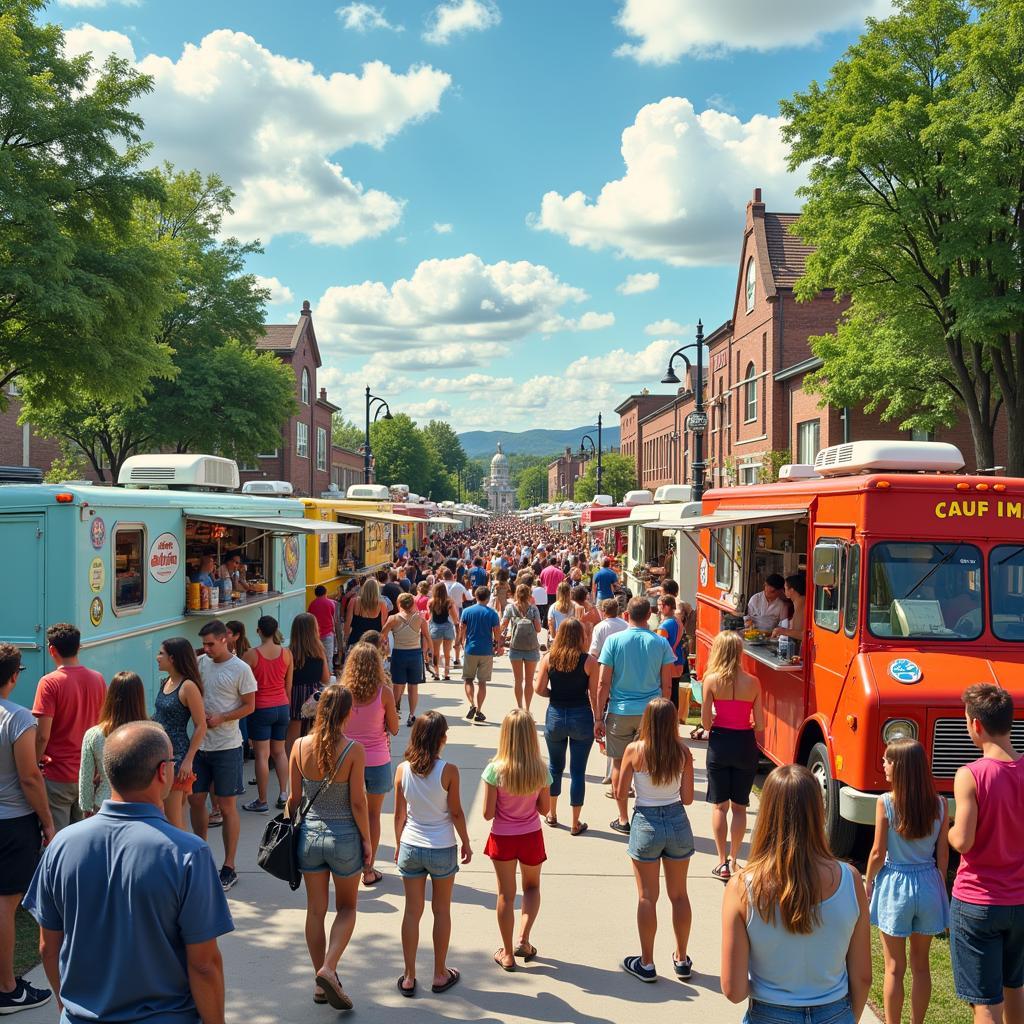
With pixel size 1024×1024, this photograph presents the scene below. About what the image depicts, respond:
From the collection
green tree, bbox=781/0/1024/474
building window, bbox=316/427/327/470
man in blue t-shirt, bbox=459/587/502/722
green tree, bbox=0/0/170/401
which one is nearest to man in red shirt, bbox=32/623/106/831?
man in blue t-shirt, bbox=459/587/502/722

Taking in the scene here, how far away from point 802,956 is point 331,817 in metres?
2.79

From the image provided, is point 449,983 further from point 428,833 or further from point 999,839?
point 999,839

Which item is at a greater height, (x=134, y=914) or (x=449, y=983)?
(x=134, y=914)

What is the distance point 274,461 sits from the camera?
4734 centimetres

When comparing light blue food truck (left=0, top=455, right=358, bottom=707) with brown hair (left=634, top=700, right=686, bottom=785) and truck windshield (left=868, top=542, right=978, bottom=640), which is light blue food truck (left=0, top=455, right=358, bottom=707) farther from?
truck windshield (left=868, top=542, right=978, bottom=640)

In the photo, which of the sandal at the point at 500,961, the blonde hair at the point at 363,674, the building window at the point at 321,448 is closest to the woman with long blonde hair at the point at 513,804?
the sandal at the point at 500,961

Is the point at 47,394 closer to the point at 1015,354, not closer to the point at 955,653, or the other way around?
the point at 955,653

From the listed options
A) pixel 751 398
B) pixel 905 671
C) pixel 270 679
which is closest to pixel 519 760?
pixel 905 671

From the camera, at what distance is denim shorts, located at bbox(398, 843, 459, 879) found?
5.19 metres

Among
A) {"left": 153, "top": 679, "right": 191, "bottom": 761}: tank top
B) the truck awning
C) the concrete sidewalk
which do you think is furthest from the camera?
the truck awning

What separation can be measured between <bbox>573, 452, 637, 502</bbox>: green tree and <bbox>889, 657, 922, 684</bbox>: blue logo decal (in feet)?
175

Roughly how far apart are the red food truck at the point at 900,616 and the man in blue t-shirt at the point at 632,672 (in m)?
1.17

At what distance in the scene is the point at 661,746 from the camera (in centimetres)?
539

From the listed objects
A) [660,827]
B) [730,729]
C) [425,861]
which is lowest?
[425,861]
